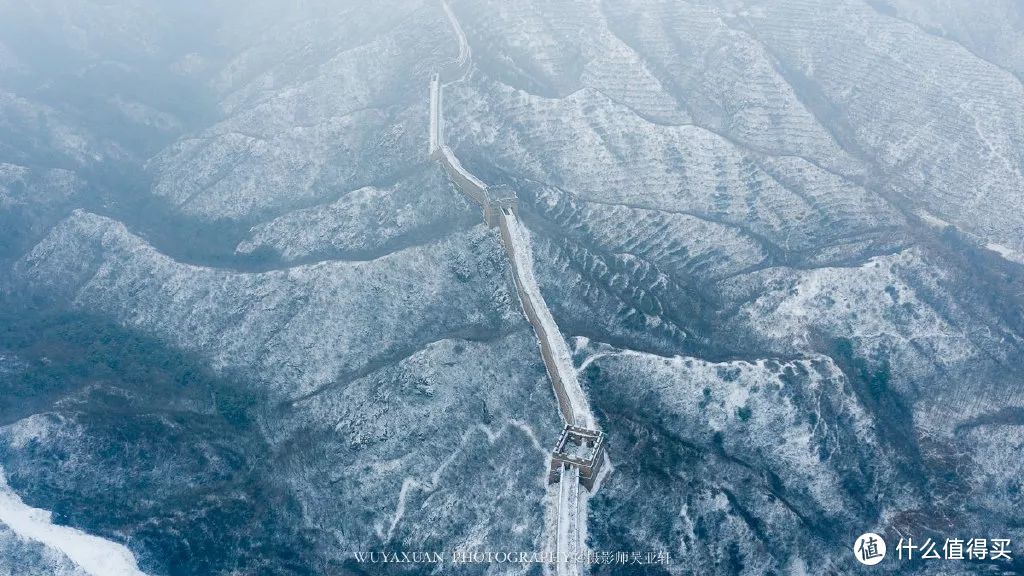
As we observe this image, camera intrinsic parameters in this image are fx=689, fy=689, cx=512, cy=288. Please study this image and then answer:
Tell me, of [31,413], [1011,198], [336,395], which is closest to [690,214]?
[1011,198]

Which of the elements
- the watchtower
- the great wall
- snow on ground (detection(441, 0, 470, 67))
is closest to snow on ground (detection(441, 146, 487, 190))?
the great wall

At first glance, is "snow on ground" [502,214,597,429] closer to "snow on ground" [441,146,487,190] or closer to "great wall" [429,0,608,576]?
"great wall" [429,0,608,576]

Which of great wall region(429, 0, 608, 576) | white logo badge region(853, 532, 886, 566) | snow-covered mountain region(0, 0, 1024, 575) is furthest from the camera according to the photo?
snow-covered mountain region(0, 0, 1024, 575)

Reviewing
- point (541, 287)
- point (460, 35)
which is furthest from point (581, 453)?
point (460, 35)

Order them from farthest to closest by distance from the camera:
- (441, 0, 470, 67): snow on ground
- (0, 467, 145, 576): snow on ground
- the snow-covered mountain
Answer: (441, 0, 470, 67): snow on ground < the snow-covered mountain < (0, 467, 145, 576): snow on ground

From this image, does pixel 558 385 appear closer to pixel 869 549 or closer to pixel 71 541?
pixel 869 549

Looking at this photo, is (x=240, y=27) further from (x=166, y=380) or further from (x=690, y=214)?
(x=690, y=214)

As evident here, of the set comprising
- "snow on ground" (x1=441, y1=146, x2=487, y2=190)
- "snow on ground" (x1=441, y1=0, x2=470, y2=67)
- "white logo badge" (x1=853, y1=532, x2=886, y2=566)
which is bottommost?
"white logo badge" (x1=853, y1=532, x2=886, y2=566)

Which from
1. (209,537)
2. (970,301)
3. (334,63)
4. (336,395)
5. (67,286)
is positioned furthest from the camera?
(334,63)

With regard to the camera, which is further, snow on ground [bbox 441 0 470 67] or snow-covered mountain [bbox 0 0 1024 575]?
snow on ground [bbox 441 0 470 67]
